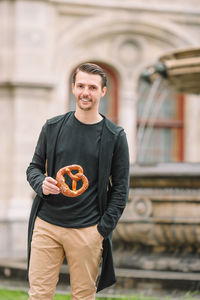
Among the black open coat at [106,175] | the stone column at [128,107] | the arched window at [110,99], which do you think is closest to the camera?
the black open coat at [106,175]

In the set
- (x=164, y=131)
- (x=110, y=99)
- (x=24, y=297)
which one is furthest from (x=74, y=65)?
(x=24, y=297)

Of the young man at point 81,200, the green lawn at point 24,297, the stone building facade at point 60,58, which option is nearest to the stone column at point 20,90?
the stone building facade at point 60,58

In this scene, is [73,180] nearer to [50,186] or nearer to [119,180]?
[50,186]

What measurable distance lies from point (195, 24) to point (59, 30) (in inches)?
117

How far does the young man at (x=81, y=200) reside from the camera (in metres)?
2.97

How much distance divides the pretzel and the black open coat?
0.35 feet

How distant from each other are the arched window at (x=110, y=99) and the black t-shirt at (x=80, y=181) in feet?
35.8

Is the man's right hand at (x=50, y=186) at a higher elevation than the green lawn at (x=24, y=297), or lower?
higher

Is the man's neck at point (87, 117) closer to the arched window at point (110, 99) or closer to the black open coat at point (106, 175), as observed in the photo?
the black open coat at point (106, 175)

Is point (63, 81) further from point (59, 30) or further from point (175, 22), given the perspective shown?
point (175, 22)

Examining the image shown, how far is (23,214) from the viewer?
1255 cm

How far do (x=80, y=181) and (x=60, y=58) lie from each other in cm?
1064

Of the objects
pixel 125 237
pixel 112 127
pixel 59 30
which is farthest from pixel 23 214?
pixel 112 127

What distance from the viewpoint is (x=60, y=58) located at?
44.0ft
